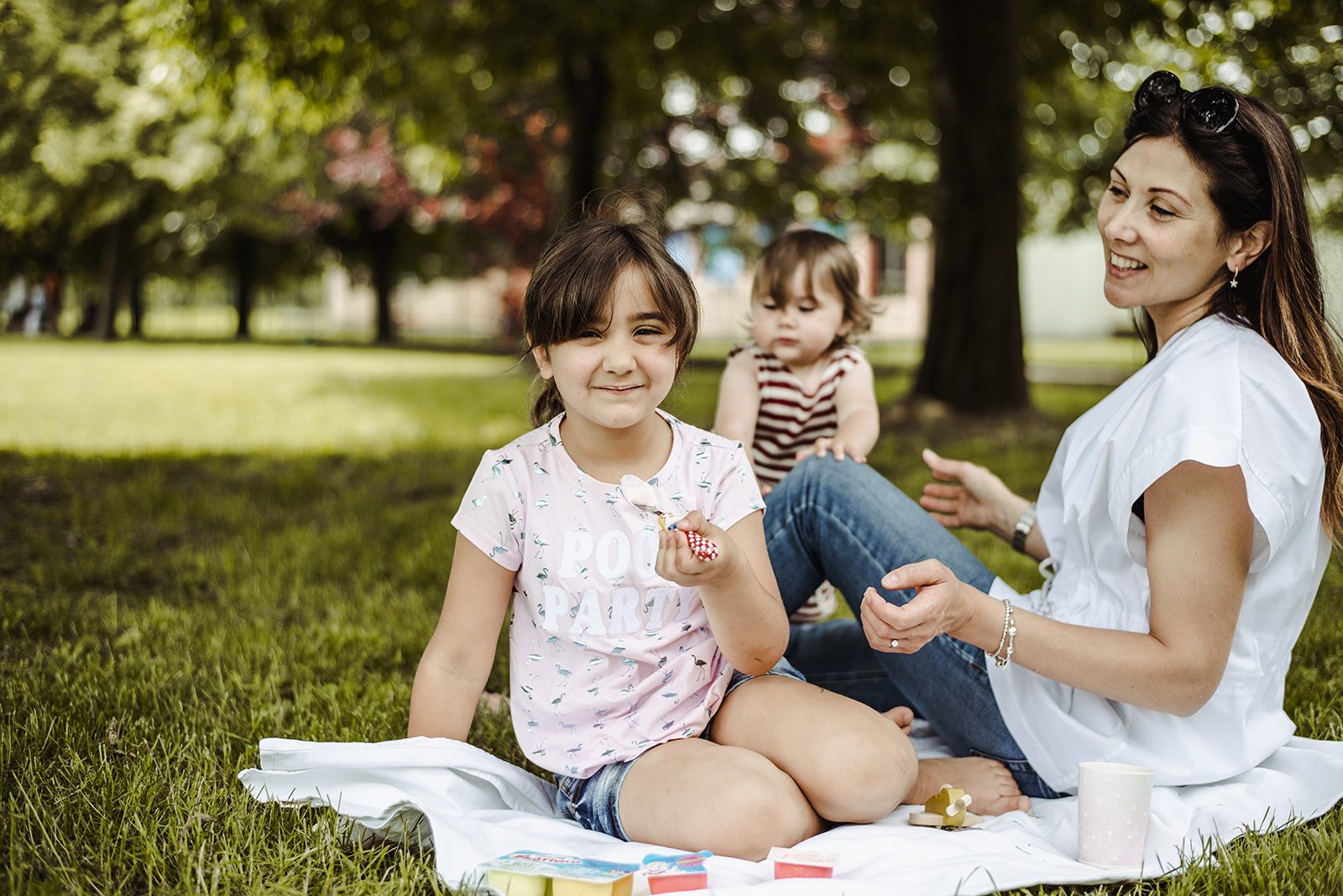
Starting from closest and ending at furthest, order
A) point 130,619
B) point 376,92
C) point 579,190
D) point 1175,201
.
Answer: point 1175,201
point 130,619
point 376,92
point 579,190

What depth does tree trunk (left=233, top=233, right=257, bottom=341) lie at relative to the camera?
30.3 m

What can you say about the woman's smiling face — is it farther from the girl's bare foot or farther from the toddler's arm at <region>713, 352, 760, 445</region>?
the toddler's arm at <region>713, 352, 760, 445</region>

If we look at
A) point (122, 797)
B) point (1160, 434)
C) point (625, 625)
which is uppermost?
point (1160, 434)

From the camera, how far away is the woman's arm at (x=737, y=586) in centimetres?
201

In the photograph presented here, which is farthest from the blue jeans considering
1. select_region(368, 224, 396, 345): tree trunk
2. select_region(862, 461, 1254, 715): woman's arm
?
select_region(368, 224, 396, 345): tree trunk

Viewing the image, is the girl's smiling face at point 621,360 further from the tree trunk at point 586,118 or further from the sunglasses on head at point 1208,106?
the tree trunk at point 586,118

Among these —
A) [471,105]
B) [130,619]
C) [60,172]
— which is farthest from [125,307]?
[130,619]

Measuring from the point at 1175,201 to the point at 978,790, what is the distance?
1.29 m

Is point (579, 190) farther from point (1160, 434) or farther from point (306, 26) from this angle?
point (1160, 434)

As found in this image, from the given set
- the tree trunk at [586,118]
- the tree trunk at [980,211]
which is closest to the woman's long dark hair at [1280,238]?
the tree trunk at [980,211]

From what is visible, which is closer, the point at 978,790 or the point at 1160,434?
the point at 1160,434

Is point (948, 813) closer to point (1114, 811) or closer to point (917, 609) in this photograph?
point (1114, 811)

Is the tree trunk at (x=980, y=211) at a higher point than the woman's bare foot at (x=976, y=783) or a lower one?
higher

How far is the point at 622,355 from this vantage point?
7.47 feet
